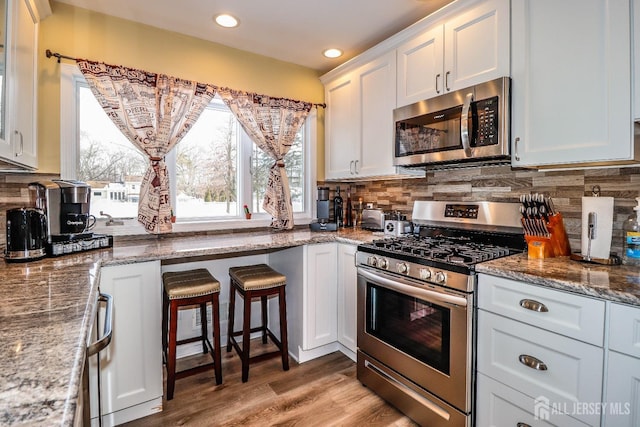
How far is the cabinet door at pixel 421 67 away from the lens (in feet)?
6.83

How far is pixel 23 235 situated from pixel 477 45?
2598 millimetres

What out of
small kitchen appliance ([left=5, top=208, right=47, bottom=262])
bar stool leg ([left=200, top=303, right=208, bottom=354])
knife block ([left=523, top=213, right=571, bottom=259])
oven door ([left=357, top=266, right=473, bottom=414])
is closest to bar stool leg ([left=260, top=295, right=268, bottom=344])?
bar stool leg ([left=200, top=303, right=208, bottom=354])

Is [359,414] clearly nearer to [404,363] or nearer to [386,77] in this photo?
[404,363]

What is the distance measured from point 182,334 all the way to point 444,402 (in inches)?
76.4

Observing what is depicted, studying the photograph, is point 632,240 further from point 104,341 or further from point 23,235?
point 23,235

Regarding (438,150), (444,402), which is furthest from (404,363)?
(438,150)

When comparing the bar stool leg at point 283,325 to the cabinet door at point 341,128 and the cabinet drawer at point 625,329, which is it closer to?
the cabinet door at point 341,128

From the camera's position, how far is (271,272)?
2.37m

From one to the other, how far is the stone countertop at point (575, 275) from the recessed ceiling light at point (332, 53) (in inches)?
83.3

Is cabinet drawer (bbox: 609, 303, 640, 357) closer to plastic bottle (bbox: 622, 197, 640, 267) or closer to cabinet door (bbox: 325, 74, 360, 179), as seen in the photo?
plastic bottle (bbox: 622, 197, 640, 267)

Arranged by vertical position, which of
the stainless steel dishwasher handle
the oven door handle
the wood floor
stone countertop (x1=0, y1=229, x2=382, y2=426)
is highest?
stone countertop (x1=0, y1=229, x2=382, y2=426)

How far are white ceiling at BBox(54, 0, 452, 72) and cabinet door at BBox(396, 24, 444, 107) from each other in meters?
0.19

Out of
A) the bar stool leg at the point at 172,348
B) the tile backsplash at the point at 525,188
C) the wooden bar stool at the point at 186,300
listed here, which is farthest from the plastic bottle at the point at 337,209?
the bar stool leg at the point at 172,348

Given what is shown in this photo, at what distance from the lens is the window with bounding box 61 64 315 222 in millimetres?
2191
